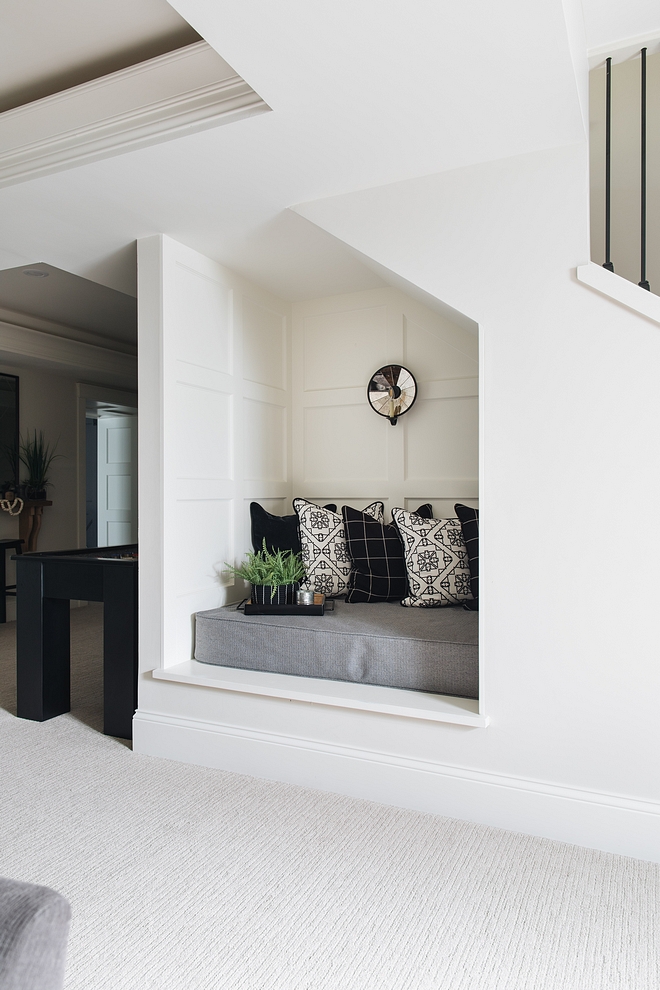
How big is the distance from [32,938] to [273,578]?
7.43ft

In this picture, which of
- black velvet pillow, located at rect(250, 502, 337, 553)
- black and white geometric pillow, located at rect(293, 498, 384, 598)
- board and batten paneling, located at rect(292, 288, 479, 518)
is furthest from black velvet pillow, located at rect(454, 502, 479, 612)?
black velvet pillow, located at rect(250, 502, 337, 553)

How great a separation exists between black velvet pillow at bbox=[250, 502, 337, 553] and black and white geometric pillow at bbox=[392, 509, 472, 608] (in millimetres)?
625

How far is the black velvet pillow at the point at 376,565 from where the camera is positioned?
310 cm

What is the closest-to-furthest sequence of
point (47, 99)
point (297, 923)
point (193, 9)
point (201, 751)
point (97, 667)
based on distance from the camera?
1. point (193, 9)
2. point (297, 923)
3. point (47, 99)
4. point (201, 751)
5. point (97, 667)

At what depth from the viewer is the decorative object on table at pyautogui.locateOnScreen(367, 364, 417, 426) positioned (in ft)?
11.0

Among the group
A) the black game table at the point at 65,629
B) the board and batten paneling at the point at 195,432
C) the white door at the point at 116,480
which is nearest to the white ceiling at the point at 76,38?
the board and batten paneling at the point at 195,432

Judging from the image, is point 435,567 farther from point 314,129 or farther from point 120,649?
point 314,129

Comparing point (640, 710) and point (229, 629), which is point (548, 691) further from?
point (229, 629)

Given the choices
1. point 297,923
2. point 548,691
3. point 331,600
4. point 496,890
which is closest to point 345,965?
point 297,923

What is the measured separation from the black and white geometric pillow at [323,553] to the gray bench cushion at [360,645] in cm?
19

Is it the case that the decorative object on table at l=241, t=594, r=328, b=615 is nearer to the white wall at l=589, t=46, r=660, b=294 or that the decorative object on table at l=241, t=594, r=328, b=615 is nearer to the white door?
the white wall at l=589, t=46, r=660, b=294

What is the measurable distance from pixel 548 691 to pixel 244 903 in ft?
3.64

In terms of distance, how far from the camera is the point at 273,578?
294 centimetres

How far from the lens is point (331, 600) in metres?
3.16
